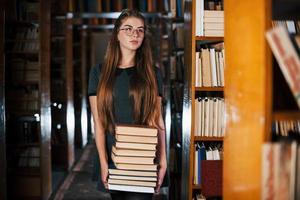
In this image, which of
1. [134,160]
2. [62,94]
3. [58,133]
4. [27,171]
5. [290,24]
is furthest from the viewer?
[58,133]

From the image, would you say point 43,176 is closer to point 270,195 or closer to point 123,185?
point 123,185

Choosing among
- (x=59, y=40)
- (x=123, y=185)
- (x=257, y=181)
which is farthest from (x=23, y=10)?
(x=257, y=181)

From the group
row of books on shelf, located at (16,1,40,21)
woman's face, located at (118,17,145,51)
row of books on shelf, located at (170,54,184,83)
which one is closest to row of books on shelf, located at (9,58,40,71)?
row of books on shelf, located at (16,1,40,21)

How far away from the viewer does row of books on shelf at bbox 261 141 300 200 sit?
1.22m

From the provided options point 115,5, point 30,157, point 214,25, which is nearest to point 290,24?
point 214,25

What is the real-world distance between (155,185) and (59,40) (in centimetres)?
374

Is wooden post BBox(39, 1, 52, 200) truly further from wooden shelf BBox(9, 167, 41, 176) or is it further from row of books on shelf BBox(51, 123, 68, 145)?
row of books on shelf BBox(51, 123, 68, 145)

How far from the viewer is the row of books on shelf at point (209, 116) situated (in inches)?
104

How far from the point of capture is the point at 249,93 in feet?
4.34

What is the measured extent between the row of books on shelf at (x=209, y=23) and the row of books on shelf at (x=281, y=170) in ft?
4.90

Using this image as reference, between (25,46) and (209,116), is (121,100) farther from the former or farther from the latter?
(25,46)

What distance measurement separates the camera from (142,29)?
1.96 meters

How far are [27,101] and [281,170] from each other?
324 cm

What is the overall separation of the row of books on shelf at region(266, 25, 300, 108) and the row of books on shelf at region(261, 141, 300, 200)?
161mm
